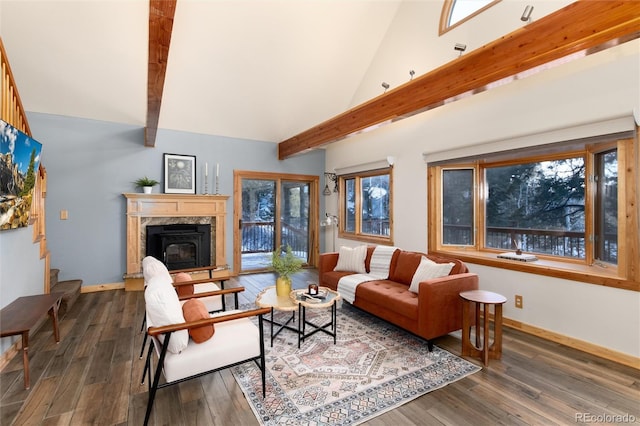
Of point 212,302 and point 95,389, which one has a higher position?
point 212,302

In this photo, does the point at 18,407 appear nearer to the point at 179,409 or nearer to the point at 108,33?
the point at 179,409

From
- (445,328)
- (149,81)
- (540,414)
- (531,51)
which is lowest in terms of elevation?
(540,414)

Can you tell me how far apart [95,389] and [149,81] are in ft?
9.18

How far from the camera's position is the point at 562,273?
3018mm

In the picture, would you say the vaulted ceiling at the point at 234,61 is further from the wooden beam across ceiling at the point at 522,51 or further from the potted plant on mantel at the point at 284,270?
the potted plant on mantel at the point at 284,270

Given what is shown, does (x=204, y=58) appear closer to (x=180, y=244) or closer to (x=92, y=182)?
(x=92, y=182)

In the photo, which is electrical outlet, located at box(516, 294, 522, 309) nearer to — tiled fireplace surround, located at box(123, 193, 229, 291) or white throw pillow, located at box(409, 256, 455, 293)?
white throw pillow, located at box(409, 256, 455, 293)

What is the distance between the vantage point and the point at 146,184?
5.01 metres

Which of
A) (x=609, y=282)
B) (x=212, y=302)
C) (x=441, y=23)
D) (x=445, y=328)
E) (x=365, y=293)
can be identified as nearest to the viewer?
(x=609, y=282)

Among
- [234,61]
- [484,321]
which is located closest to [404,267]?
[484,321]

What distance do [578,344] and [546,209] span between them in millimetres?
1493

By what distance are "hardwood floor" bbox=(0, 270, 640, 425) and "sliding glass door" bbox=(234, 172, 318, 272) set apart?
3.28 m

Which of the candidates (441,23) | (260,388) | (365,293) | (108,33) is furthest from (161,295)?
(441,23)

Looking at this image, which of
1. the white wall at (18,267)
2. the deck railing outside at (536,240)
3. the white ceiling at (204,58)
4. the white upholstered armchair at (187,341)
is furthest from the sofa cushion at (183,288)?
the deck railing outside at (536,240)
